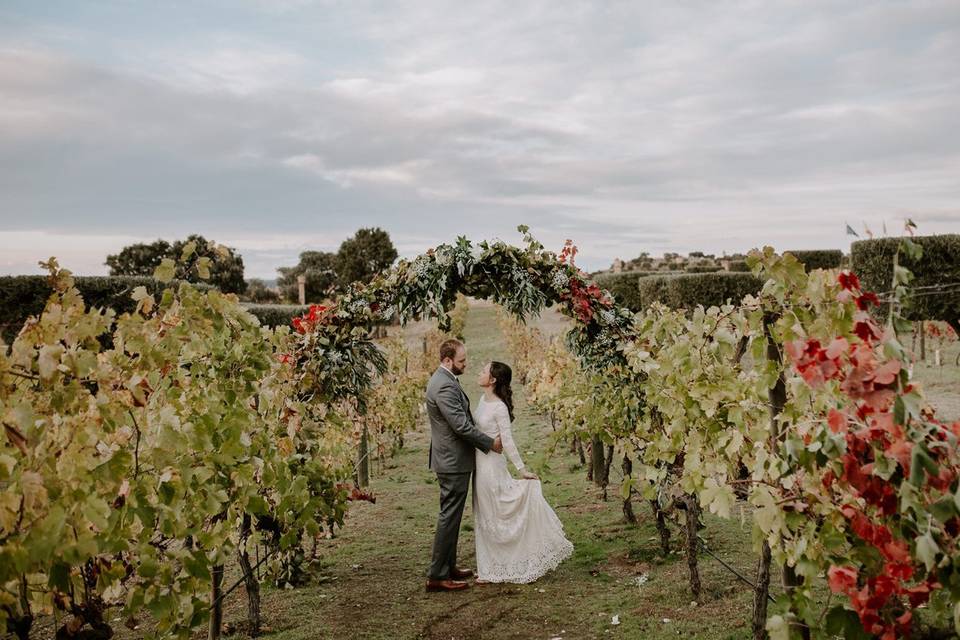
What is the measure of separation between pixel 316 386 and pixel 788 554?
415cm

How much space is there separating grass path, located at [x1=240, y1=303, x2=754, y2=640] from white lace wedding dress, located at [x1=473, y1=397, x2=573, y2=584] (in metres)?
0.16

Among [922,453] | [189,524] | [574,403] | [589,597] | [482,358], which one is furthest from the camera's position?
[482,358]

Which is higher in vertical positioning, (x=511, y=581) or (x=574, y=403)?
(x=574, y=403)

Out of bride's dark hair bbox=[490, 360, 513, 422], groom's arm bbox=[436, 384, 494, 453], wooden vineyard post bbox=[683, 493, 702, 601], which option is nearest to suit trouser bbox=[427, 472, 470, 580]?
groom's arm bbox=[436, 384, 494, 453]

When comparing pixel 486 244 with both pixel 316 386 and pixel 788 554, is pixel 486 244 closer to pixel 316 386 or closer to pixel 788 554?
pixel 316 386

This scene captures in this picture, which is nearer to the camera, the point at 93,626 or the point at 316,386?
the point at 93,626

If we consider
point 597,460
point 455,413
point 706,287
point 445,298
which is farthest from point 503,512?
point 706,287

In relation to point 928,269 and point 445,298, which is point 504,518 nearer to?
point 445,298

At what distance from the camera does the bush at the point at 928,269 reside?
14336 millimetres

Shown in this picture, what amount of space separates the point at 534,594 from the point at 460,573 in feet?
2.47

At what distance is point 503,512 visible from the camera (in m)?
6.10

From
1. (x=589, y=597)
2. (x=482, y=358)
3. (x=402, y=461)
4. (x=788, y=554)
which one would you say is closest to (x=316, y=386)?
(x=589, y=597)

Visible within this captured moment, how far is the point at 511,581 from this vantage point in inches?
239

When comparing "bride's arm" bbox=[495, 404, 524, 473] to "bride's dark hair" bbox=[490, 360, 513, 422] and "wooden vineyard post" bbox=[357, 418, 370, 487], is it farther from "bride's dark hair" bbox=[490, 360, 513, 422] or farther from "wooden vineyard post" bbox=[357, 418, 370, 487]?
"wooden vineyard post" bbox=[357, 418, 370, 487]
